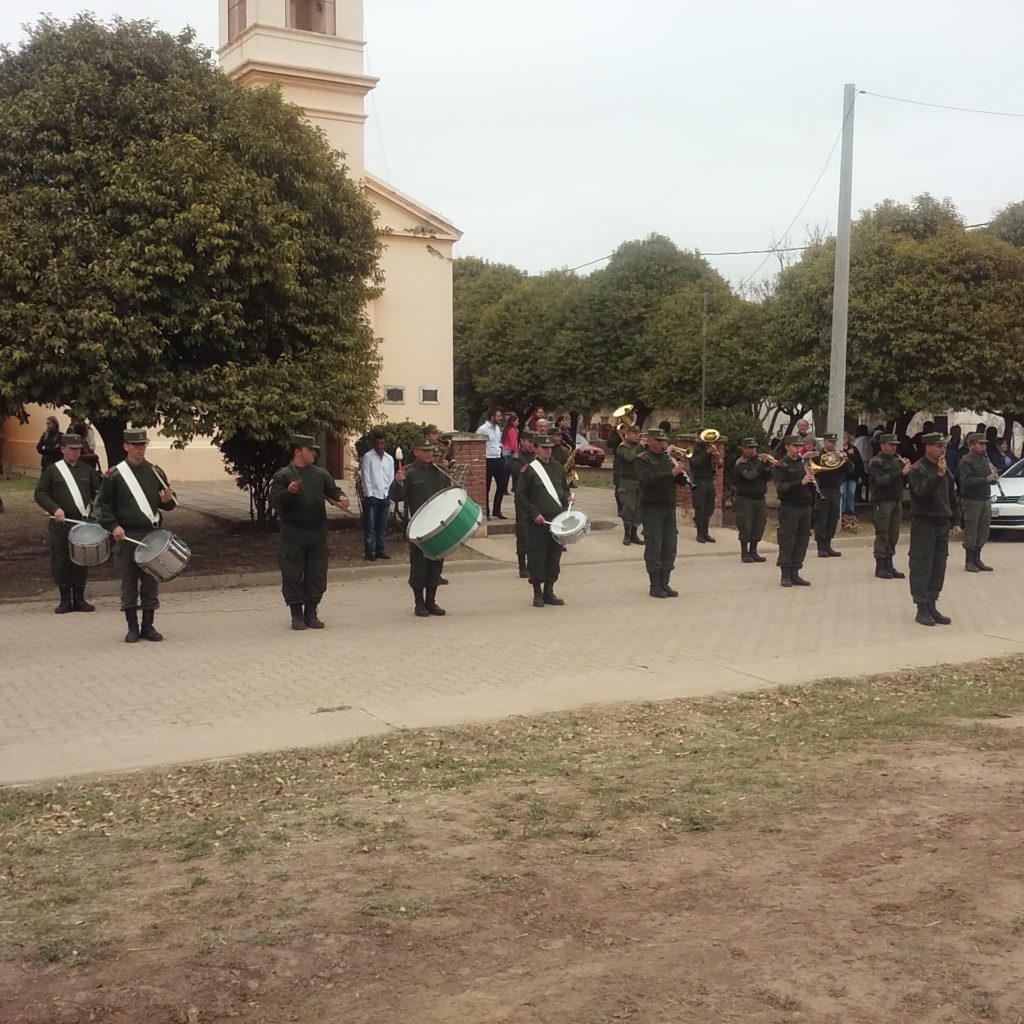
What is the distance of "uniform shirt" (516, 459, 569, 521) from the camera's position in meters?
12.6

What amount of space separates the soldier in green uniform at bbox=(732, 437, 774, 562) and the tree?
5.41 metres

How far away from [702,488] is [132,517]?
33.9 ft

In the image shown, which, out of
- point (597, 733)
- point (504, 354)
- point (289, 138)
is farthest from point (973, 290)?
point (504, 354)

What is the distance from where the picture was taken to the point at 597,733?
292 inches

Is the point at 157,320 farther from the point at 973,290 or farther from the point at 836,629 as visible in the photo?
the point at 973,290

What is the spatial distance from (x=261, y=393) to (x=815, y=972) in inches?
419

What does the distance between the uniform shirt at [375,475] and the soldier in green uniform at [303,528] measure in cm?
410

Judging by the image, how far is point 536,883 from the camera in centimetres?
491

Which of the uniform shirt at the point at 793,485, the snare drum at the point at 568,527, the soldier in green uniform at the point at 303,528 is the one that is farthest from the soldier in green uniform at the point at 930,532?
the soldier in green uniform at the point at 303,528

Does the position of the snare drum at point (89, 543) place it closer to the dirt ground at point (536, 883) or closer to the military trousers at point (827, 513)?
the dirt ground at point (536, 883)

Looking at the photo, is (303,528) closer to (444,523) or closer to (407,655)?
(444,523)

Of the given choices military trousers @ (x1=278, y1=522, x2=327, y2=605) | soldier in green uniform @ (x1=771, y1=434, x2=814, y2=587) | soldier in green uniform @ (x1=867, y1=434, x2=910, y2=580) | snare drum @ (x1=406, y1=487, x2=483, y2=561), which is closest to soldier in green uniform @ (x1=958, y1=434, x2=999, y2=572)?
soldier in green uniform @ (x1=867, y1=434, x2=910, y2=580)

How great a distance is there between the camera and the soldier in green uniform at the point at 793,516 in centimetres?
1431

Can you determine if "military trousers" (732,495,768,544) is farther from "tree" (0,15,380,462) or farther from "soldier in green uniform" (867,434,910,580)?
"tree" (0,15,380,462)
